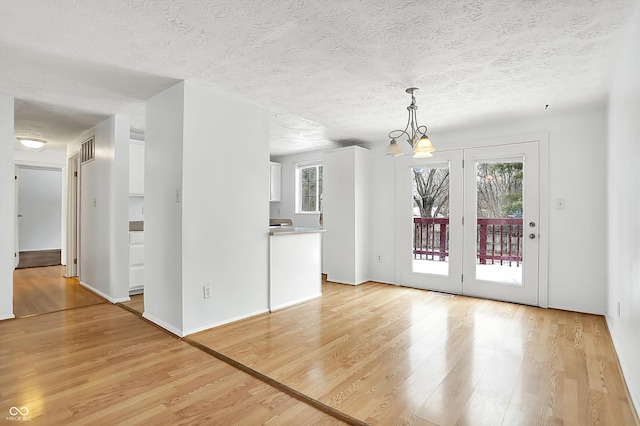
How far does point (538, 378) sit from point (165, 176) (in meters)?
3.50

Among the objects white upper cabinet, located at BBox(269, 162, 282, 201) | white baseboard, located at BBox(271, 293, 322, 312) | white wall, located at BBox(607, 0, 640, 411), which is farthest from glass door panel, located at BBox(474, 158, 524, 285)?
white upper cabinet, located at BBox(269, 162, 282, 201)

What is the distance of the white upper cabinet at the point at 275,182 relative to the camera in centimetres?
687

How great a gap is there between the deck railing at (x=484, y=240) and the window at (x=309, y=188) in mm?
2163

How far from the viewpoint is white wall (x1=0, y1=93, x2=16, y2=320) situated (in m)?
3.43

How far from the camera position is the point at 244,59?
262 centimetres

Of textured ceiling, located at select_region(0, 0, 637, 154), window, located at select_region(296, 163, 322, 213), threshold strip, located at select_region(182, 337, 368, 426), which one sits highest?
textured ceiling, located at select_region(0, 0, 637, 154)

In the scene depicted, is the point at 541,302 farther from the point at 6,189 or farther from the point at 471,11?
the point at 6,189

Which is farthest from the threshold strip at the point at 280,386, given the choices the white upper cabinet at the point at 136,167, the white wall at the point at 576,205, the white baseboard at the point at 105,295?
the white wall at the point at 576,205

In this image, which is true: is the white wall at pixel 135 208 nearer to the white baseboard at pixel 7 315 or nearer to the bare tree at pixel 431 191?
the white baseboard at pixel 7 315

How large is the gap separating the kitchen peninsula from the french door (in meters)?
1.49

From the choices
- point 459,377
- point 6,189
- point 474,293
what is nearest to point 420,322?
point 459,377

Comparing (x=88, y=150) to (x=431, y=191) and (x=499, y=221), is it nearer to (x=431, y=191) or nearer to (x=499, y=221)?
(x=431, y=191)

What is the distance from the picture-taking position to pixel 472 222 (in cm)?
456

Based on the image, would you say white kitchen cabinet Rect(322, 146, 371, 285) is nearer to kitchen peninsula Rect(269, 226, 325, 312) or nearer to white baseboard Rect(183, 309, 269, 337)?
kitchen peninsula Rect(269, 226, 325, 312)
